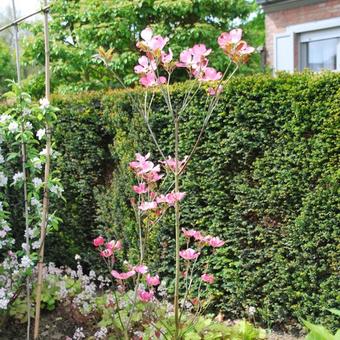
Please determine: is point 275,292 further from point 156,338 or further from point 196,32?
point 196,32

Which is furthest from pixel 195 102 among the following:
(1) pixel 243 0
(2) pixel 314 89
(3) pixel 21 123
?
(1) pixel 243 0

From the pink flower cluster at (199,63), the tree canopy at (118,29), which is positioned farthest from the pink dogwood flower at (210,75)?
the tree canopy at (118,29)

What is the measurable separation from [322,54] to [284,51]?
0.77 meters

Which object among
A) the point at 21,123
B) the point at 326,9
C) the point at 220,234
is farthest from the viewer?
the point at 326,9

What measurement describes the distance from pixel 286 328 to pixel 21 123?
2376mm

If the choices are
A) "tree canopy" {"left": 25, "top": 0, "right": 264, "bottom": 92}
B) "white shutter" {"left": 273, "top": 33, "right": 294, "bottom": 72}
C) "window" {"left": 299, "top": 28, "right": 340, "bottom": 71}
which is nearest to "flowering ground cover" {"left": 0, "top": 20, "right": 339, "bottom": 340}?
"tree canopy" {"left": 25, "top": 0, "right": 264, "bottom": 92}

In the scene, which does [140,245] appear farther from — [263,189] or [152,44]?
[152,44]

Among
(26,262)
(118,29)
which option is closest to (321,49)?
(118,29)

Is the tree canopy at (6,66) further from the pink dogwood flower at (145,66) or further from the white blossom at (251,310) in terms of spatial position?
the pink dogwood flower at (145,66)

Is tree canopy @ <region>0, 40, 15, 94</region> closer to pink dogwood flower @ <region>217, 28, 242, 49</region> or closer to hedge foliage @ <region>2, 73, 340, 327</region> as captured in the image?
hedge foliage @ <region>2, 73, 340, 327</region>

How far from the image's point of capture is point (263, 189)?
13.2 ft

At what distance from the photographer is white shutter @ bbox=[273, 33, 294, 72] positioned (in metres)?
10.5

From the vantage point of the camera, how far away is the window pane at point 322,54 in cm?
998

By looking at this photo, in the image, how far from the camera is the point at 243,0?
10.1 metres
